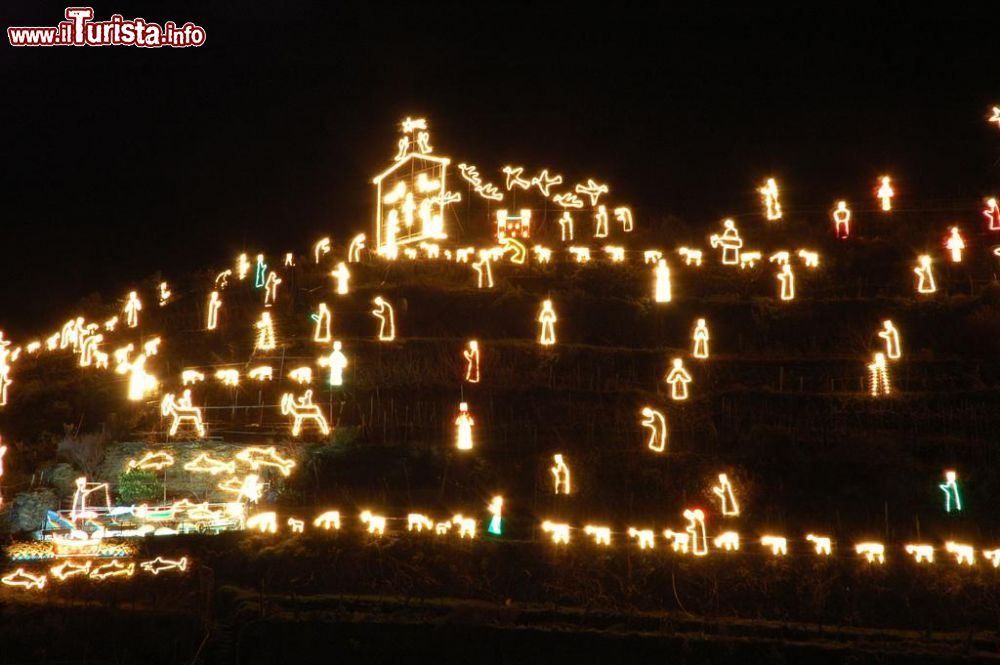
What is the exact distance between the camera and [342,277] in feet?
87.1

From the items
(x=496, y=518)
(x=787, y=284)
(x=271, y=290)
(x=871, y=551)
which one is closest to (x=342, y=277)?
(x=271, y=290)

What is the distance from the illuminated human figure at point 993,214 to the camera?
26.9m

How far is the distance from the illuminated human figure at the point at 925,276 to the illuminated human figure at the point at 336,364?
1687 cm

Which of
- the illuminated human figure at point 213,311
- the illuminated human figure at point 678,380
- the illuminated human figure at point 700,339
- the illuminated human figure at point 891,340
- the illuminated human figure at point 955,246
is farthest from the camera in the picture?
the illuminated human figure at point 213,311

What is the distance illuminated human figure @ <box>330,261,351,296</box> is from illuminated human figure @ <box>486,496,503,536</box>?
30.6 feet

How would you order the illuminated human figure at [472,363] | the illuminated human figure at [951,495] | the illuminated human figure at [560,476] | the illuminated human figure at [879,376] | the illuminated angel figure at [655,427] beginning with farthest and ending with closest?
the illuminated human figure at [472,363], the illuminated human figure at [879,376], the illuminated angel figure at [655,427], the illuminated human figure at [560,476], the illuminated human figure at [951,495]

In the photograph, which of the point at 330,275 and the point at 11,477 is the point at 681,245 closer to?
the point at 330,275

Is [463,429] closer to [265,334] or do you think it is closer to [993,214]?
[265,334]

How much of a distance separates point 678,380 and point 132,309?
756 inches

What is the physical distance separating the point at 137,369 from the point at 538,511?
41.6 ft

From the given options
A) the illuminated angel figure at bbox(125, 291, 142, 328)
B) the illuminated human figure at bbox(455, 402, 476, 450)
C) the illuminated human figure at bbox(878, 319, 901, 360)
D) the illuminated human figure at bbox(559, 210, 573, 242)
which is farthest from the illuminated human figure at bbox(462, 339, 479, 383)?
the illuminated angel figure at bbox(125, 291, 142, 328)

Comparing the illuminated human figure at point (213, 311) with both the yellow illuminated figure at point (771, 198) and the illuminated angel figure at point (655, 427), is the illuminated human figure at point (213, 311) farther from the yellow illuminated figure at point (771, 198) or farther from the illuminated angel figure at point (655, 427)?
the yellow illuminated figure at point (771, 198)

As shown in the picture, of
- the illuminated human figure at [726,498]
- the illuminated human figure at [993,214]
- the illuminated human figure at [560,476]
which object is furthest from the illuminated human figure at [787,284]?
the illuminated human figure at [560,476]

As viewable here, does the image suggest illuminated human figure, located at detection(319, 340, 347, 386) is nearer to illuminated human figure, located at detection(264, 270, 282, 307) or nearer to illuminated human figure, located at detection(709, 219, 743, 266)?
illuminated human figure, located at detection(264, 270, 282, 307)
